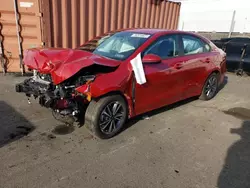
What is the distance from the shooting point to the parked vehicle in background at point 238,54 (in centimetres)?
822

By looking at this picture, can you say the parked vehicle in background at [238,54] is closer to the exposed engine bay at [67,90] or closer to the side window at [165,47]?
the side window at [165,47]

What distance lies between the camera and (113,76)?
10.8 ft

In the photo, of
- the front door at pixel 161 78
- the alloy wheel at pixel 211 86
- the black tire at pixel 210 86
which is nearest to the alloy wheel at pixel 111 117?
the front door at pixel 161 78

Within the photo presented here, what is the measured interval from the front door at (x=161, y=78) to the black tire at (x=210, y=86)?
1276mm

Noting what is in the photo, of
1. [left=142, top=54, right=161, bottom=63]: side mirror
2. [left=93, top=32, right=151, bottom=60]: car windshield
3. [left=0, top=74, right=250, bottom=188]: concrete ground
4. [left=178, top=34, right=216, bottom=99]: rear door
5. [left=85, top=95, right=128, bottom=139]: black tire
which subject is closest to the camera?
[left=0, top=74, right=250, bottom=188]: concrete ground

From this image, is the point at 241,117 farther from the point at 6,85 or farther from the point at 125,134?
the point at 6,85

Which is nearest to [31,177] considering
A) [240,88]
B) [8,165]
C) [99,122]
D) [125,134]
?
[8,165]

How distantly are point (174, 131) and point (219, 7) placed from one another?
2452 cm

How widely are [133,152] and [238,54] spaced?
7.14 m

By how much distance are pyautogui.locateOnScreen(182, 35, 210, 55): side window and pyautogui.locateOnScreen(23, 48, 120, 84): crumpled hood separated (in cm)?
183

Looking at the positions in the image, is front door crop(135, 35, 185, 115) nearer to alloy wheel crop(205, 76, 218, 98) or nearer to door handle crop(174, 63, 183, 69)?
door handle crop(174, 63, 183, 69)

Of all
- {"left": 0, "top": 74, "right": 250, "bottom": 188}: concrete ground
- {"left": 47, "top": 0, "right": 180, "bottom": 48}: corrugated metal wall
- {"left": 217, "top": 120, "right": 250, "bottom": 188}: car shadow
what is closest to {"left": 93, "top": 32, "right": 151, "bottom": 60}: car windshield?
{"left": 0, "top": 74, "right": 250, "bottom": 188}: concrete ground

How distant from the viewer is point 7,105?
15.0ft

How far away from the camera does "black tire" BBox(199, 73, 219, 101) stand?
5.36m
